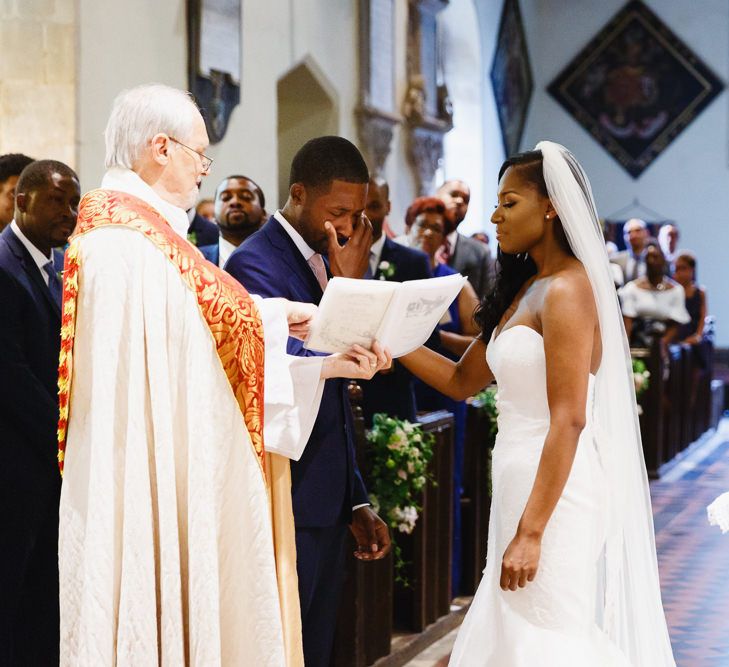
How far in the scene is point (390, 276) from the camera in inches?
201

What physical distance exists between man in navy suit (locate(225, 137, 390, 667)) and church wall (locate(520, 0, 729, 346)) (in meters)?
16.9

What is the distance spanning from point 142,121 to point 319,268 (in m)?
0.70

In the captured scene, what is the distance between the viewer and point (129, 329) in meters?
2.60

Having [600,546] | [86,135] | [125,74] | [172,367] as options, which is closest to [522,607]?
[600,546]

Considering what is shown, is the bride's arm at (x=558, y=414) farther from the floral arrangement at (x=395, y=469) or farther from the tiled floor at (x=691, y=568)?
the tiled floor at (x=691, y=568)

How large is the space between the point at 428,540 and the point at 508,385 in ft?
6.63

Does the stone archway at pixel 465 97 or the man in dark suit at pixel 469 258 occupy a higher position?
the stone archway at pixel 465 97

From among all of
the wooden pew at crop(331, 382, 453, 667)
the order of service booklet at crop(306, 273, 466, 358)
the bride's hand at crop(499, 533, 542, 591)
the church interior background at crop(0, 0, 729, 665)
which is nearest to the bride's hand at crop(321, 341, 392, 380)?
the order of service booklet at crop(306, 273, 466, 358)

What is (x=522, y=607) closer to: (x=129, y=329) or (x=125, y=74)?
(x=129, y=329)

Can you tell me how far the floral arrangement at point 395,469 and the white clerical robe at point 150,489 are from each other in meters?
1.79

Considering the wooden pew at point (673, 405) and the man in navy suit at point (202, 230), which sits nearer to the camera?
the man in navy suit at point (202, 230)

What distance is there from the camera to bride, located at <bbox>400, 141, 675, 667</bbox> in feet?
10.1

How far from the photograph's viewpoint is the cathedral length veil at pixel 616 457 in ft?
10.5

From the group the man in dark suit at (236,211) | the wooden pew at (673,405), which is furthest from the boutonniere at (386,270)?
the wooden pew at (673,405)
